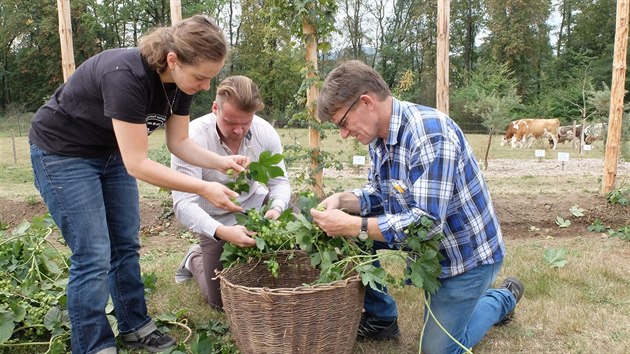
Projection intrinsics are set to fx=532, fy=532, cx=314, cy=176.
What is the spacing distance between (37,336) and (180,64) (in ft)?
5.33

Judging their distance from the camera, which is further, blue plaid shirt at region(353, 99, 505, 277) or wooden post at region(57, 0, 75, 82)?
wooden post at region(57, 0, 75, 82)

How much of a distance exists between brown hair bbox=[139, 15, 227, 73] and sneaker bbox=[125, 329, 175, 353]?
4.37 feet

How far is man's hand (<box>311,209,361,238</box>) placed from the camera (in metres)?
2.05

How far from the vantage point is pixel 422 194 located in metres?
1.97

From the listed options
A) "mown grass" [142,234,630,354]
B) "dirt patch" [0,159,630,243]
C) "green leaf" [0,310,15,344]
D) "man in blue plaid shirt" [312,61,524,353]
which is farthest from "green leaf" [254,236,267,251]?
"dirt patch" [0,159,630,243]

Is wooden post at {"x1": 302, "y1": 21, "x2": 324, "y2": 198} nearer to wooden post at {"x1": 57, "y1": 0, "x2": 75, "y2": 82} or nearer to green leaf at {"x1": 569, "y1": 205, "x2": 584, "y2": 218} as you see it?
wooden post at {"x1": 57, "y1": 0, "x2": 75, "y2": 82}

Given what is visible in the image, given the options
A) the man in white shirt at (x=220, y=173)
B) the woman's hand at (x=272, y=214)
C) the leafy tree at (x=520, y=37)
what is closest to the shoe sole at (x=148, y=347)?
the man in white shirt at (x=220, y=173)

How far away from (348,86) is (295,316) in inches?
35.0

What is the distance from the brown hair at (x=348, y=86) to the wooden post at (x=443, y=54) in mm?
2880

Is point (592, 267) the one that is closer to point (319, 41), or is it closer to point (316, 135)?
point (316, 135)

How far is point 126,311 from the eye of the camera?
257 cm

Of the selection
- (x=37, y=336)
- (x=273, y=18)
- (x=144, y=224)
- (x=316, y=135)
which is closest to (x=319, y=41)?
(x=273, y=18)

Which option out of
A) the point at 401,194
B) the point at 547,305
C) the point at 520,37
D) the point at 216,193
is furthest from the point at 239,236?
the point at 520,37

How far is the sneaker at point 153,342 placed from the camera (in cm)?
257
